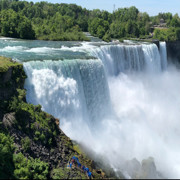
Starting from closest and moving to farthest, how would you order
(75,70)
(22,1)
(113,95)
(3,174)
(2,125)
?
(3,174), (2,125), (75,70), (113,95), (22,1)

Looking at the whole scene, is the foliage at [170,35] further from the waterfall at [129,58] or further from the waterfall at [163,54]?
the waterfall at [129,58]

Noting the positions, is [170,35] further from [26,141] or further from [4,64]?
[26,141]

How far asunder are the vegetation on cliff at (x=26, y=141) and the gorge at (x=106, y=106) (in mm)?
1467

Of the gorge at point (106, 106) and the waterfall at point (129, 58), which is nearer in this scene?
the gorge at point (106, 106)

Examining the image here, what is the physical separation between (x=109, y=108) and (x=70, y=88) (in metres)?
4.66

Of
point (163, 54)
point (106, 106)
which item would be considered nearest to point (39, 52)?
point (106, 106)

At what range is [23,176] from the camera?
966 centimetres

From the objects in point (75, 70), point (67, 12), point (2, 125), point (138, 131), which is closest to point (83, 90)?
point (75, 70)

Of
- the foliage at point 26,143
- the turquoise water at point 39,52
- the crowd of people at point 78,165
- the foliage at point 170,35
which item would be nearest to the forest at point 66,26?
the foliage at point 170,35

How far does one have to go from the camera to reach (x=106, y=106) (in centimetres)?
1912

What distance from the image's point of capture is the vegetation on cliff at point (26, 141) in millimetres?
9992

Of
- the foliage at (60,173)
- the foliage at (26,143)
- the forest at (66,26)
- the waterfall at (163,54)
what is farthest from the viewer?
the waterfall at (163,54)

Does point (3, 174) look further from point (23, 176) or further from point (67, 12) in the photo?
point (67, 12)

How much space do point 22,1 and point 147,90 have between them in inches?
1776
